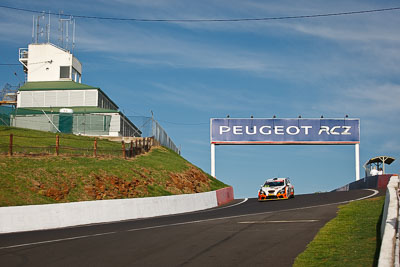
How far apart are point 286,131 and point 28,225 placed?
40549 millimetres

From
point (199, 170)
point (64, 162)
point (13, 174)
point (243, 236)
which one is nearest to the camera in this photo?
point (243, 236)

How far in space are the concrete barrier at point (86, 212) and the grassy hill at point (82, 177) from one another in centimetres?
349

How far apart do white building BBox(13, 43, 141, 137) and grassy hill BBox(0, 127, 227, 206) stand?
6.25 meters

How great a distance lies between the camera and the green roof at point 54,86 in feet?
212

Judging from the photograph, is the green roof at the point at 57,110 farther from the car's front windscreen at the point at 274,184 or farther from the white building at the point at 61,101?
the car's front windscreen at the point at 274,184

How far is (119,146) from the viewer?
4847 centimetres

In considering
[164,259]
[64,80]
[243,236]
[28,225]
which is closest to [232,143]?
[64,80]

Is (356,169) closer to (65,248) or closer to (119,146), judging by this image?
(119,146)

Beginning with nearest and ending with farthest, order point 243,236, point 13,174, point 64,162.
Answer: point 243,236, point 13,174, point 64,162

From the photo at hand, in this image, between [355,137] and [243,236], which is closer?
[243,236]

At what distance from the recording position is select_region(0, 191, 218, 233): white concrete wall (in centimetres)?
2236

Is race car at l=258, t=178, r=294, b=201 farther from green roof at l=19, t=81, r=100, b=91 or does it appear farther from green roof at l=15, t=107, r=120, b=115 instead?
green roof at l=19, t=81, r=100, b=91

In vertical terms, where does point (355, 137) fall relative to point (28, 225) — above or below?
above

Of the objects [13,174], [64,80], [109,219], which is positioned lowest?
[109,219]
